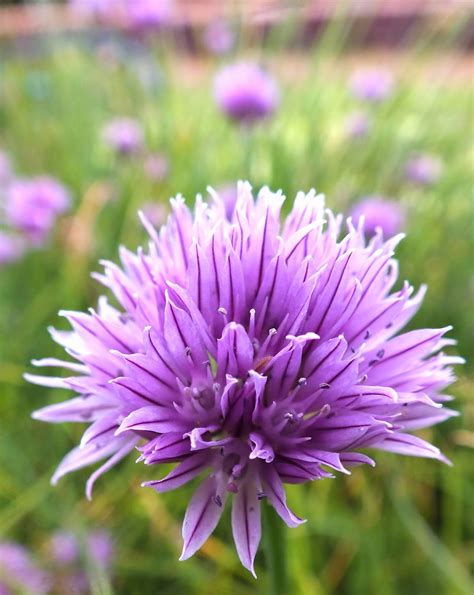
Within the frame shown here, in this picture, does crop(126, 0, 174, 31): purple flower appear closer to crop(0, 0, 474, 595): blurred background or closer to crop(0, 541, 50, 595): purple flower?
crop(0, 0, 474, 595): blurred background

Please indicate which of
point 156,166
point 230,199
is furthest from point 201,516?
point 156,166

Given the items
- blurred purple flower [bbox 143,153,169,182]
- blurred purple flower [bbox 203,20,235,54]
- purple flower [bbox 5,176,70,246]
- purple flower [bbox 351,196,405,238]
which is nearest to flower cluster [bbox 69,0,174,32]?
blurred purple flower [bbox 203,20,235,54]

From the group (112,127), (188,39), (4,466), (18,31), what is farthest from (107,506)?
(188,39)

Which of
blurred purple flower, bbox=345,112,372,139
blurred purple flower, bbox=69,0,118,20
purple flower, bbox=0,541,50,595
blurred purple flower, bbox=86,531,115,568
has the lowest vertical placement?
purple flower, bbox=0,541,50,595

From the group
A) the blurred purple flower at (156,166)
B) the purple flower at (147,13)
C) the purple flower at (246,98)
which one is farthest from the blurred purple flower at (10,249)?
the purple flower at (147,13)

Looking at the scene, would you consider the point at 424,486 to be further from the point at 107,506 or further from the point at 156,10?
the point at 156,10

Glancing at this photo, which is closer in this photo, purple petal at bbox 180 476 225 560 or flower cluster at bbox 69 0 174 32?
purple petal at bbox 180 476 225 560
